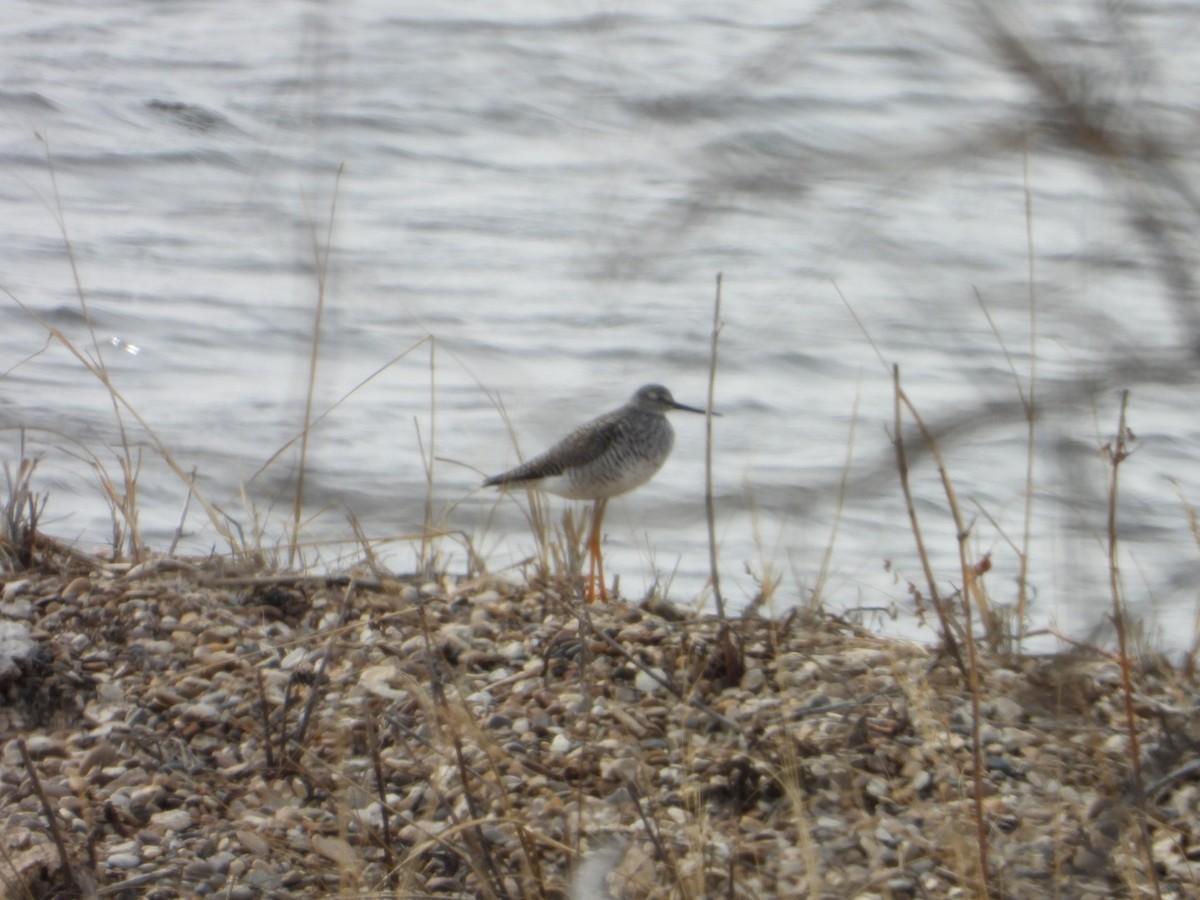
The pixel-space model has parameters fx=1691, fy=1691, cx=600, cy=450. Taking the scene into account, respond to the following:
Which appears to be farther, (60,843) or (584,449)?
(584,449)

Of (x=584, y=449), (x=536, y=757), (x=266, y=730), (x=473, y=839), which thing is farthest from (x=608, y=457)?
(x=473, y=839)

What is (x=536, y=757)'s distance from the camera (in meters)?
3.23

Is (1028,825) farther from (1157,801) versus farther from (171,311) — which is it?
(171,311)

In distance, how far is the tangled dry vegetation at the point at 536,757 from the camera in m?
2.71

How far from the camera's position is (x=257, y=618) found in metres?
3.94

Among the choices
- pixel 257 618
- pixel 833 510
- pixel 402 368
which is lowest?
pixel 257 618

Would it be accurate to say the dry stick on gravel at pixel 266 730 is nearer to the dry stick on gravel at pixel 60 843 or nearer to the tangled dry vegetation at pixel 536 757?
the tangled dry vegetation at pixel 536 757

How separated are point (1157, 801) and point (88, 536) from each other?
3.50 m

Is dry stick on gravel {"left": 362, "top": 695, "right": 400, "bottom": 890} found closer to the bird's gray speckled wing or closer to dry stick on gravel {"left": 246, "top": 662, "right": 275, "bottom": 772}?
dry stick on gravel {"left": 246, "top": 662, "right": 275, "bottom": 772}

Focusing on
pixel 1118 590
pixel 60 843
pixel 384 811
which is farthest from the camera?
pixel 384 811

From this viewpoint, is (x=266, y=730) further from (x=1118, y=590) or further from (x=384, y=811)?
(x=1118, y=590)

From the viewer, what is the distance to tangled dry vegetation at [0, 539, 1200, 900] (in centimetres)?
271

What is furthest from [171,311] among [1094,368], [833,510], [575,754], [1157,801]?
[1157,801]

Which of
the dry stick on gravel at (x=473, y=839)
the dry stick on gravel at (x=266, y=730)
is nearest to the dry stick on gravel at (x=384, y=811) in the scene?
the dry stick on gravel at (x=473, y=839)
